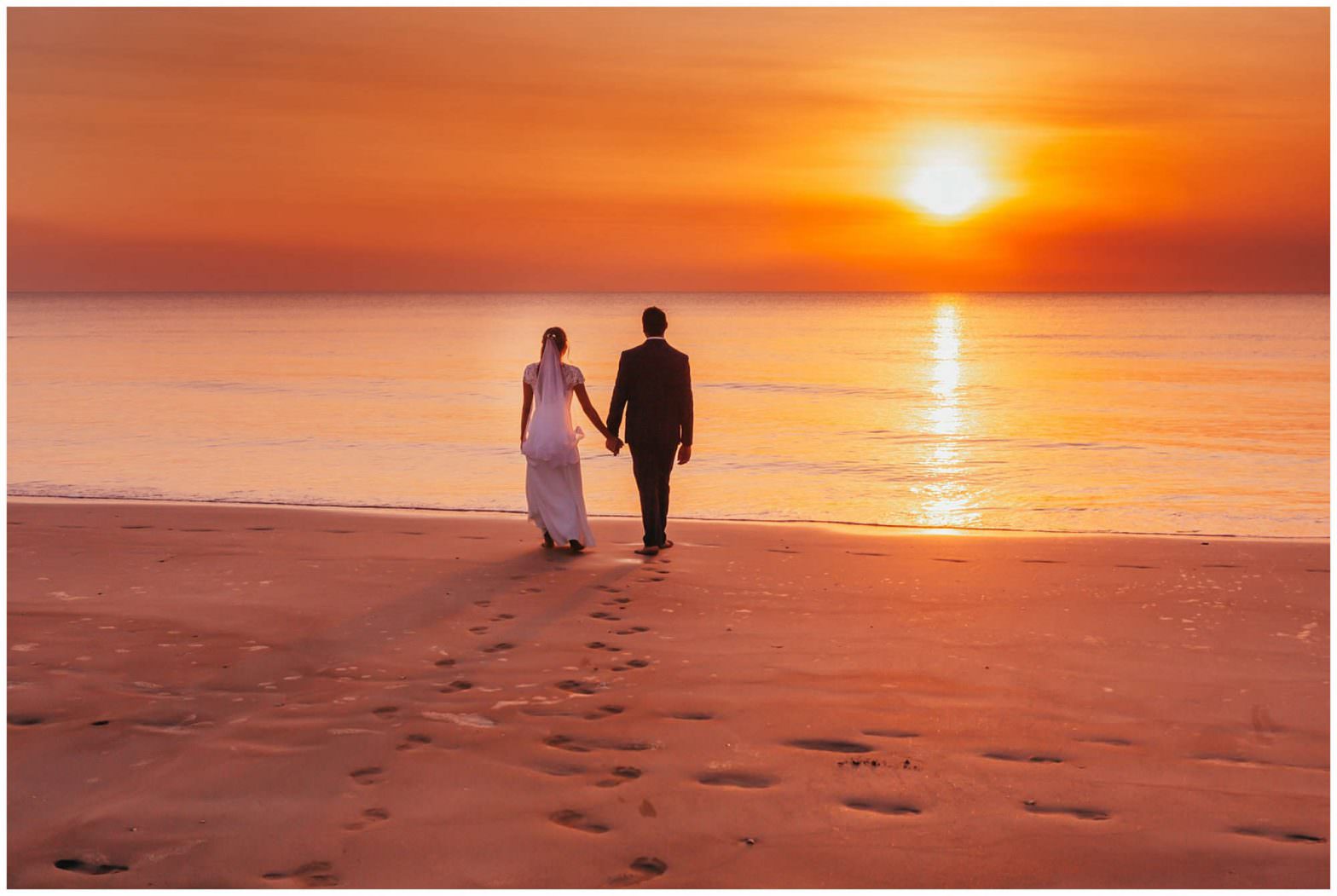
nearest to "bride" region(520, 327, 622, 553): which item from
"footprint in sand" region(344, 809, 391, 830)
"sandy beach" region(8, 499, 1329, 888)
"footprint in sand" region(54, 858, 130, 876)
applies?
"sandy beach" region(8, 499, 1329, 888)

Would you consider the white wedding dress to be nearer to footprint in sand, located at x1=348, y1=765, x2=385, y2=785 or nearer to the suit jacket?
the suit jacket

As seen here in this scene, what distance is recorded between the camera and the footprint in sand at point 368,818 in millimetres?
4266

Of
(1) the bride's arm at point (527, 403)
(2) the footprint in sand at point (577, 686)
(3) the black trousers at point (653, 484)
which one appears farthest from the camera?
(1) the bride's arm at point (527, 403)

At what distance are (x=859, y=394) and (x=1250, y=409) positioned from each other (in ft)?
29.3

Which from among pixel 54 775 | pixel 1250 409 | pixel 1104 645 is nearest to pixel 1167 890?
pixel 1104 645

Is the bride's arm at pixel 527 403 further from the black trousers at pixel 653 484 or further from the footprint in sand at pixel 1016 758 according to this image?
the footprint in sand at pixel 1016 758

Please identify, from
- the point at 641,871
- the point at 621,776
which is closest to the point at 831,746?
the point at 621,776

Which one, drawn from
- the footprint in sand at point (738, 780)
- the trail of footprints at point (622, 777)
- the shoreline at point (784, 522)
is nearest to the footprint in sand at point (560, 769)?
the trail of footprints at point (622, 777)

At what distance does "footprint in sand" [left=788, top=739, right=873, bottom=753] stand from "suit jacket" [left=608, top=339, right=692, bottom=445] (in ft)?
15.3

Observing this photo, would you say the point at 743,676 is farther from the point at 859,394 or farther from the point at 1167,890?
the point at 859,394

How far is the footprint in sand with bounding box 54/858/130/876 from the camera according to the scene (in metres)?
3.96

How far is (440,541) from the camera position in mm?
9906

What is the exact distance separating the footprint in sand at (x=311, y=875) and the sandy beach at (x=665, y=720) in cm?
1

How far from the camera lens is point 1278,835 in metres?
4.26
